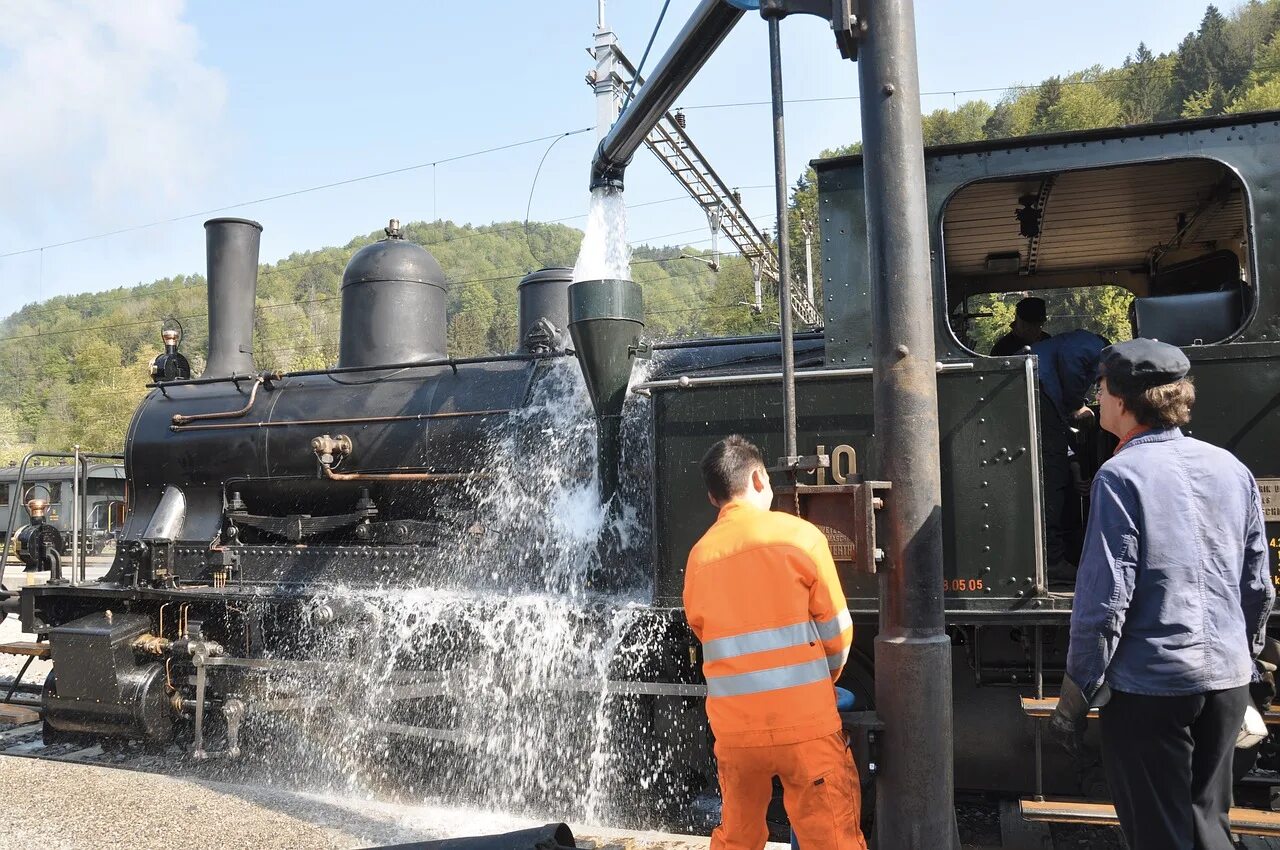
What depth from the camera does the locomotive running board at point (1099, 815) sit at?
2949mm

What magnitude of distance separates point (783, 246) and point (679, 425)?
54.8 inches

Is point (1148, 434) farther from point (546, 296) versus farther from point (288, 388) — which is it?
point (288, 388)

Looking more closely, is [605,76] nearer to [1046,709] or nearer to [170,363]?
[170,363]

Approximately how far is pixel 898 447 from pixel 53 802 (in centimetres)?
487

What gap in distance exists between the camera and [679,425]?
4.01 meters

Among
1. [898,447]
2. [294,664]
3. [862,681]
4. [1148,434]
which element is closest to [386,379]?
[294,664]

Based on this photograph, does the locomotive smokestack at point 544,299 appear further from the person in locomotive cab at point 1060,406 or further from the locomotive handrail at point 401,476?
the person in locomotive cab at point 1060,406

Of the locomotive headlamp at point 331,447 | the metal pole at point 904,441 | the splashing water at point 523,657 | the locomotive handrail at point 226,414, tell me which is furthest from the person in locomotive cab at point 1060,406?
the locomotive handrail at point 226,414

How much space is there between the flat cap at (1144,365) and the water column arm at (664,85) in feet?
8.18

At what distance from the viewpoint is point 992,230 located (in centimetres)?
480

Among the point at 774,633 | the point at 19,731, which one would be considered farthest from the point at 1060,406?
the point at 19,731

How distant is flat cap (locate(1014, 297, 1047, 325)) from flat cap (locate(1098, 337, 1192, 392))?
228cm

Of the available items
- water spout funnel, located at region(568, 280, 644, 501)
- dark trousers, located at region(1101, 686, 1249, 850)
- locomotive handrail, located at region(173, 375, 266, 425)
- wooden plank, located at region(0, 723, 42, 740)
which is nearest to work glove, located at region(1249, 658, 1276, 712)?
dark trousers, located at region(1101, 686, 1249, 850)

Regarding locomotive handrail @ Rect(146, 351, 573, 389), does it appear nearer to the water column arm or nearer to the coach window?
the water column arm
